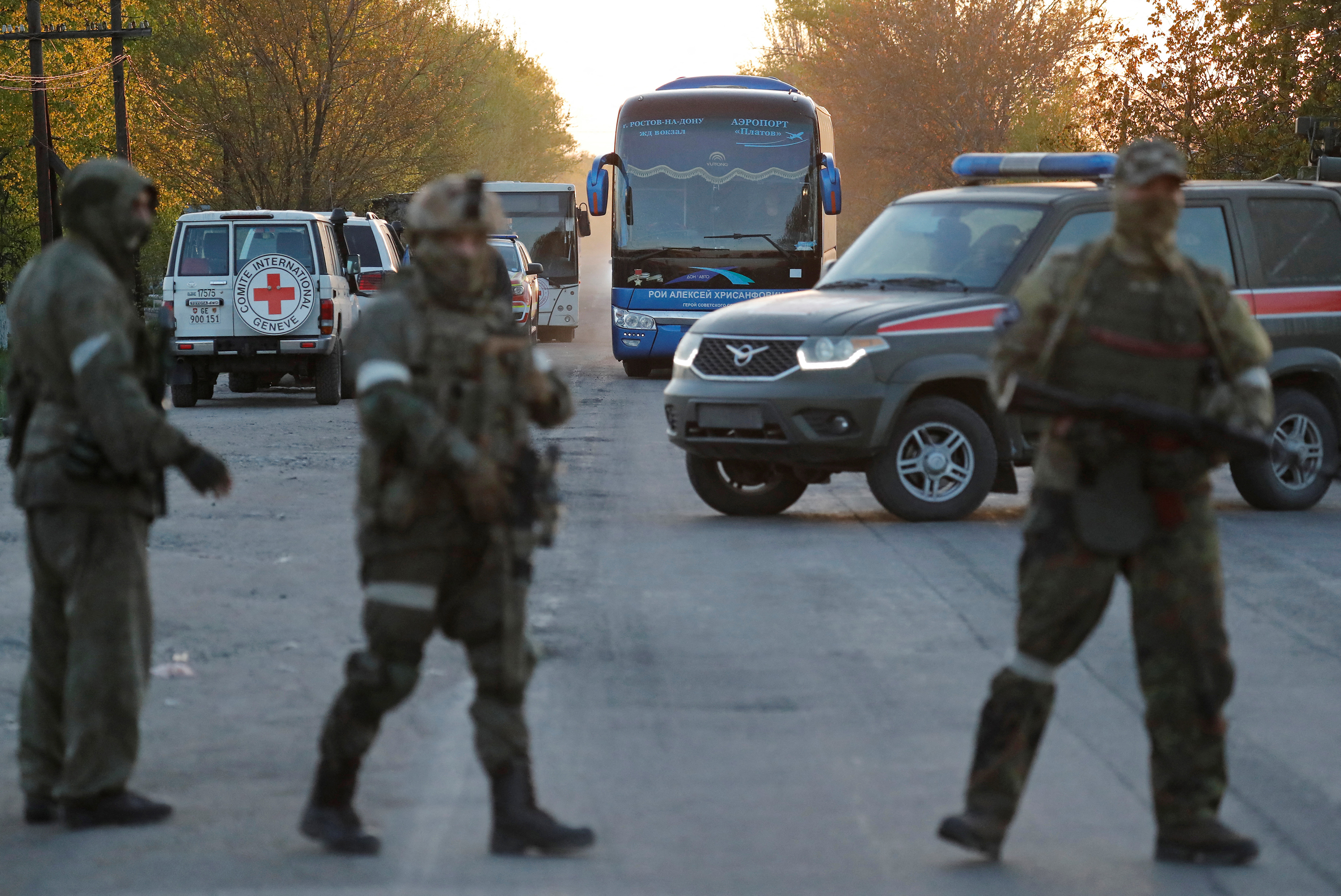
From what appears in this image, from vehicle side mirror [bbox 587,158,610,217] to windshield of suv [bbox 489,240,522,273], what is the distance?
22.4ft

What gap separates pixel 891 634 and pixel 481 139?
8415cm

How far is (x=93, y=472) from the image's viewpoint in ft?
16.3

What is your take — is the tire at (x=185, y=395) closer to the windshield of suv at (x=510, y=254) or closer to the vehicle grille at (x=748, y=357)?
the windshield of suv at (x=510, y=254)

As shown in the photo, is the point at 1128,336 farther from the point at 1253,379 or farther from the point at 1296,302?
the point at 1296,302

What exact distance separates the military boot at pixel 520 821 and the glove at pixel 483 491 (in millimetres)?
646

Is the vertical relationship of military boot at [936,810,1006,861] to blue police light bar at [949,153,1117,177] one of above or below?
below

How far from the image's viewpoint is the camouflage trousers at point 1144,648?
461 centimetres

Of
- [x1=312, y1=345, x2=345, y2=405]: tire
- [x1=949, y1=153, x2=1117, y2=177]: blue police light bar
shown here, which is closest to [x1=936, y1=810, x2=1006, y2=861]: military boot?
[x1=949, y1=153, x2=1117, y2=177]: blue police light bar

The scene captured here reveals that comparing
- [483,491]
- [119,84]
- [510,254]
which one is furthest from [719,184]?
[483,491]

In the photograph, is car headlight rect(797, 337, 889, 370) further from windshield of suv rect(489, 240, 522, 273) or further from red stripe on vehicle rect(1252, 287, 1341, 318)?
windshield of suv rect(489, 240, 522, 273)

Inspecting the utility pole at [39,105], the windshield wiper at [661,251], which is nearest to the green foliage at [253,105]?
the utility pole at [39,105]

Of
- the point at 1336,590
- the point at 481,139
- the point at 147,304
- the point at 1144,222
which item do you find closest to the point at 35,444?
the point at 1144,222

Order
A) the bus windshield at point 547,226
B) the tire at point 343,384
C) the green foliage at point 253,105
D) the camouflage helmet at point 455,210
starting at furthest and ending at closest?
the green foliage at point 253,105, the bus windshield at point 547,226, the tire at point 343,384, the camouflage helmet at point 455,210

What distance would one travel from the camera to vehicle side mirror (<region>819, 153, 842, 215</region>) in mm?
23859
